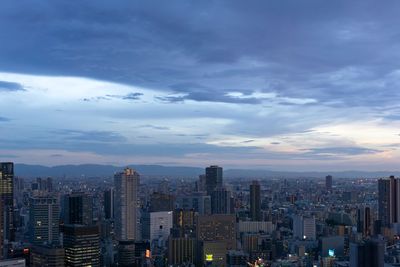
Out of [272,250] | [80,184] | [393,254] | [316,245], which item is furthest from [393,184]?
[80,184]

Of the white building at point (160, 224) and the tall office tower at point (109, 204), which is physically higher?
the tall office tower at point (109, 204)

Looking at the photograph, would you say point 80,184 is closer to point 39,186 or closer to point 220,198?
point 39,186

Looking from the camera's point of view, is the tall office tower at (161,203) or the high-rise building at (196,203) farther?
the high-rise building at (196,203)

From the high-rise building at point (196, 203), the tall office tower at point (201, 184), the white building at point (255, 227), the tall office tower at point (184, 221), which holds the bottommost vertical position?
the white building at point (255, 227)

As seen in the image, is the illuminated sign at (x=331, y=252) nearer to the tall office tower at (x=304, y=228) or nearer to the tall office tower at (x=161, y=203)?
the tall office tower at (x=304, y=228)

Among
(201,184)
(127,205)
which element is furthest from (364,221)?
(201,184)

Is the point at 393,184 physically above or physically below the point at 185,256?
above

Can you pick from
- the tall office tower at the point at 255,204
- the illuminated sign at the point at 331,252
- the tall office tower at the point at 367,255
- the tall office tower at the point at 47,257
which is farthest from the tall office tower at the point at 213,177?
the tall office tower at the point at 367,255

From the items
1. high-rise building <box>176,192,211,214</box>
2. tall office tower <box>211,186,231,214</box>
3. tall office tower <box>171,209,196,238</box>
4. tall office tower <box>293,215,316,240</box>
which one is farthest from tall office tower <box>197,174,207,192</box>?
tall office tower <box>293,215,316,240</box>
